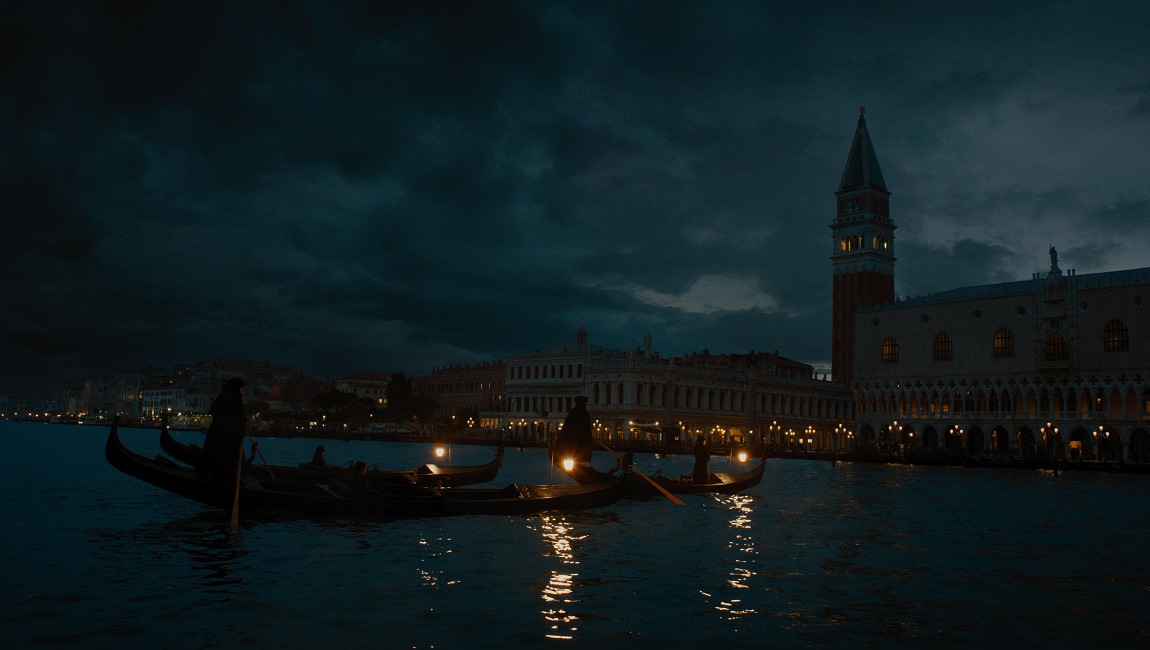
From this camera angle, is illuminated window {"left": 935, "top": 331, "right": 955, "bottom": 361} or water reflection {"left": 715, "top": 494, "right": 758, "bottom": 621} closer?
water reflection {"left": 715, "top": 494, "right": 758, "bottom": 621}

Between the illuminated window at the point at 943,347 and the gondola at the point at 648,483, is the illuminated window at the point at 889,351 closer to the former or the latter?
the illuminated window at the point at 943,347

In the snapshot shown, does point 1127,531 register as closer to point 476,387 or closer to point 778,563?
point 778,563

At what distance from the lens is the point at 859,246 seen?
7894 cm

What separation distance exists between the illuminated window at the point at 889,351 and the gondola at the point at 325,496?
5834 cm

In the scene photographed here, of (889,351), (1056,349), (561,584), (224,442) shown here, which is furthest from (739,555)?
(889,351)

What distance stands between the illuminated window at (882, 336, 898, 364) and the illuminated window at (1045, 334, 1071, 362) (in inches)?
469

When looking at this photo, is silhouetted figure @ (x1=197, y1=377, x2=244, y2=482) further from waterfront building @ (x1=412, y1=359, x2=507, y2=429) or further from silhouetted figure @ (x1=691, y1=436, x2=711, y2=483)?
waterfront building @ (x1=412, y1=359, x2=507, y2=429)

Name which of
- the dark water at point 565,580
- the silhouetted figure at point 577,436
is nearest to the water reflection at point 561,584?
the dark water at point 565,580

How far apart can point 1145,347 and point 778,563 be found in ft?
176

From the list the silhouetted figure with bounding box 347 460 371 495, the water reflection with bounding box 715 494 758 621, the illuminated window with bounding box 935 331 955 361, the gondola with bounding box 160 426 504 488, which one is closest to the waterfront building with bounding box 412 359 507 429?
the illuminated window with bounding box 935 331 955 361

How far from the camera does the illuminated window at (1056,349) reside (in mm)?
59406

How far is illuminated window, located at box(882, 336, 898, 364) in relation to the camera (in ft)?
230

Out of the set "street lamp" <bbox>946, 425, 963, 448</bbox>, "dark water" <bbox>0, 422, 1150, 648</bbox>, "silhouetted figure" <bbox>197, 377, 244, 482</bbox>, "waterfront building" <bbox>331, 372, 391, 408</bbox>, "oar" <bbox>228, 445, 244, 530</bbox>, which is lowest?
"dark water" <bbox>0, 422, 1150, 648</bbox>

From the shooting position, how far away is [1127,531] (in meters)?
18.2
